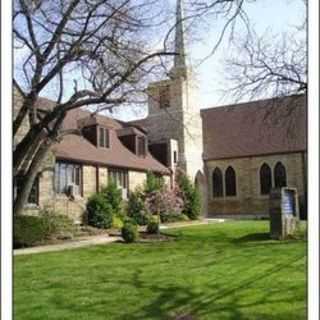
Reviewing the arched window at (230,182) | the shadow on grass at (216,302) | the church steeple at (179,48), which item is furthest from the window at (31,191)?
the arched window at (230,182)

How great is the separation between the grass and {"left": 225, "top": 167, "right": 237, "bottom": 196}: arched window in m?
0.37

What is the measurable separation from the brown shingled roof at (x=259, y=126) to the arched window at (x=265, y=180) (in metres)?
0.13

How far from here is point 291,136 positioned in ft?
9.21

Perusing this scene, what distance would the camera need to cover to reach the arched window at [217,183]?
382 cm

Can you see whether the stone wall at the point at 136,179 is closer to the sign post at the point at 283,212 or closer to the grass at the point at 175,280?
the grass at the point at 175,280

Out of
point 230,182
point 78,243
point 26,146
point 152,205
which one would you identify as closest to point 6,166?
point 26,146

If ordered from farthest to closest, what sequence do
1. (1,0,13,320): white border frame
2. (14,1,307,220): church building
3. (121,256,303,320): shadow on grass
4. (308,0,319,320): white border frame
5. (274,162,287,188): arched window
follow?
(274,162,287,188): arched window, (14,1,307,220): church building, (121,256,303,320): shadow on grass, (1,0,13,320): white border frame, (308,0,319,320): white border frame

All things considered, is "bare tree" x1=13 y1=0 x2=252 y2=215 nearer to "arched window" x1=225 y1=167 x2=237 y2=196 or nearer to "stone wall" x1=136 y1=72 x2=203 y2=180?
"stone wall" x1=136 y1=72 x2=203 y2=180

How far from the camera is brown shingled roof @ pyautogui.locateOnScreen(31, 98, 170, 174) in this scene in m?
3.57

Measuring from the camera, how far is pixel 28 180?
312cm

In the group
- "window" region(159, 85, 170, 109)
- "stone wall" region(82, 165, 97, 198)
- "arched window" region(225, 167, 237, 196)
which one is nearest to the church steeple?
"window" region(159, 85, 170, 109)

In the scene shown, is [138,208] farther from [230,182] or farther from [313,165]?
[313,165]

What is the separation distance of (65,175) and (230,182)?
1.40 meters

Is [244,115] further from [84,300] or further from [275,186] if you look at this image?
[84,300]
